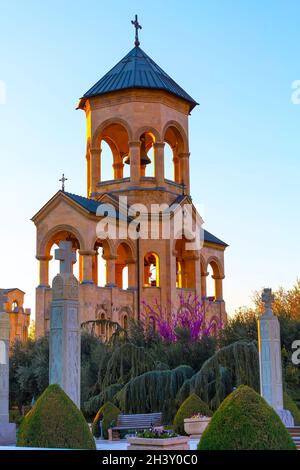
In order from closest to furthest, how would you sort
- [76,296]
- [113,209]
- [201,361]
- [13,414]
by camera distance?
[76,296] → [201,361] → [13,414] → [113,209]

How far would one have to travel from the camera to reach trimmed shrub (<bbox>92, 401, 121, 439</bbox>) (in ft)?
61.7

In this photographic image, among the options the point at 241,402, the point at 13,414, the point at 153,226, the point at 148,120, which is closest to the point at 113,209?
the point at 153,226

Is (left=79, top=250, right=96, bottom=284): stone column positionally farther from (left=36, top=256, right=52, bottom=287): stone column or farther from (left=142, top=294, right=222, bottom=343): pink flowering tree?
(left=142, top=294, right=222, bottom=343): pink flowering tree

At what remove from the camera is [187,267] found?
35406mm

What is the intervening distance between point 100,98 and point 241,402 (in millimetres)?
26880

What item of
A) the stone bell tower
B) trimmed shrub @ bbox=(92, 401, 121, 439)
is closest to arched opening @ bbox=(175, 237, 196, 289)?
the stone bell tower

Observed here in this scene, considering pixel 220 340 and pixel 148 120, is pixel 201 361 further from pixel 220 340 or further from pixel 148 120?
pixel 148 120

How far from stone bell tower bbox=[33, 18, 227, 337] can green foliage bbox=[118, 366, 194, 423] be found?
10.2m

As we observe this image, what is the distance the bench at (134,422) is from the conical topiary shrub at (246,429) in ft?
27.9

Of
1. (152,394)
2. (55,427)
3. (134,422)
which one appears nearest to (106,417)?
(134,422)

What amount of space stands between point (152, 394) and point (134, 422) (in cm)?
151

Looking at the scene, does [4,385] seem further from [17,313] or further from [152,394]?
[17,313]

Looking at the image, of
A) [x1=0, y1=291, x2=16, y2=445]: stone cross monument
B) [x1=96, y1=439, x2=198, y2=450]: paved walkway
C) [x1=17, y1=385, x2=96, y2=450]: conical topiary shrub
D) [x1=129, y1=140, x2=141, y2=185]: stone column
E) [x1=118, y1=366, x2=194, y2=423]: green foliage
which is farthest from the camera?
[x1=129, y1=140, x2=141, y2=185]: stone column
